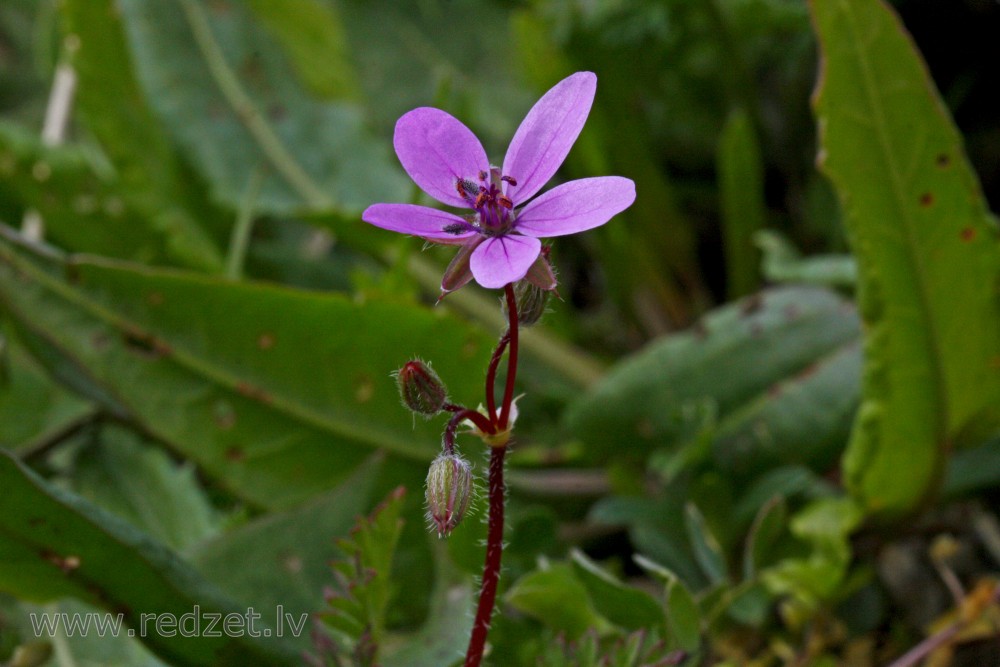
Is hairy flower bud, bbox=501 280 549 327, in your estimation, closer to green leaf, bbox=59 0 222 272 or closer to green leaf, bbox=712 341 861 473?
green leaf, bbox=712 341 861 473

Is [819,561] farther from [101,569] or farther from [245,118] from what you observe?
[245,118]

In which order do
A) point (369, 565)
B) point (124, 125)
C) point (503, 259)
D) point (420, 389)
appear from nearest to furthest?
point (503, 259), point (420, 389), point (369, 565), point (124, 125)

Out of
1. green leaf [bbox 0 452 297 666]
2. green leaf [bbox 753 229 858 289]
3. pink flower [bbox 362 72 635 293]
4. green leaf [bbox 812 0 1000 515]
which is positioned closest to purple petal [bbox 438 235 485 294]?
pink flower [bbox 362 72 635 293]

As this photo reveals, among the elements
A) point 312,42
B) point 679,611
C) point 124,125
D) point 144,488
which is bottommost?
point 679,611

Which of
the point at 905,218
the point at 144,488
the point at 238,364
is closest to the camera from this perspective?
the point at 905,218

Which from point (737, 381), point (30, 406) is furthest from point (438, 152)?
point (30, 406)

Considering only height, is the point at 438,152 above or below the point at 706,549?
above
